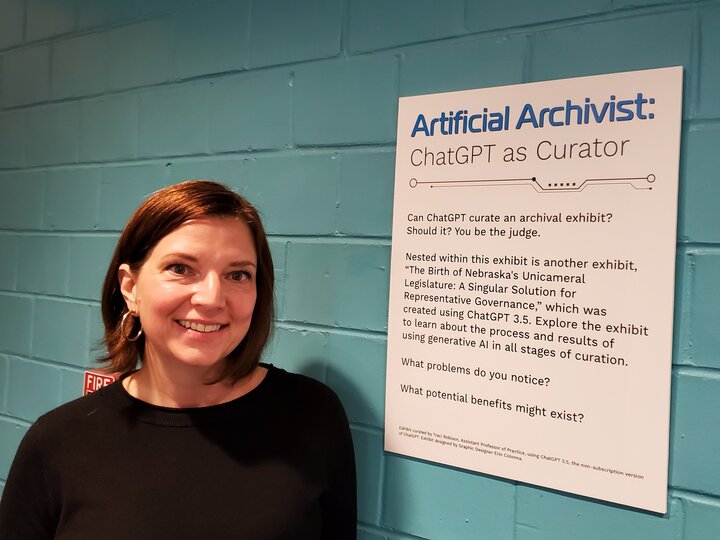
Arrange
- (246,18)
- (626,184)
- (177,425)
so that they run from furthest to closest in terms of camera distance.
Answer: (246,18) → (177,425) → (626,184)

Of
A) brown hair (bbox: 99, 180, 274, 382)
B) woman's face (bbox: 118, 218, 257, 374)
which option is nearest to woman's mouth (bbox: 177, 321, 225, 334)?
woman's face (bbox: 118, 218, 257, 374)

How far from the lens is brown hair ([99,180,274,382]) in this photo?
3.19 ft

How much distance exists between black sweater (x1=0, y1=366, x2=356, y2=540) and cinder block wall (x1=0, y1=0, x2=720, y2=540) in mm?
121

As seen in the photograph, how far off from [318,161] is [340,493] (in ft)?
2.09

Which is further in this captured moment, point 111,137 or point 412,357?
point 111,137

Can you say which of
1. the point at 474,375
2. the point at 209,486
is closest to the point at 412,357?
the point at 474,375

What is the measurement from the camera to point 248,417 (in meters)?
1.02

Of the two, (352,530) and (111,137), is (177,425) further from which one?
(111,137)

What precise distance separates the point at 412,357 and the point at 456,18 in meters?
0.61

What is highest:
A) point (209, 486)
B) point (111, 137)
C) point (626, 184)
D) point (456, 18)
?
point (456, 18)

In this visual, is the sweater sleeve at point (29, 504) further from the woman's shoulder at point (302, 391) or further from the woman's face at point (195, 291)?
the woman's shoulder at point (302, 391)

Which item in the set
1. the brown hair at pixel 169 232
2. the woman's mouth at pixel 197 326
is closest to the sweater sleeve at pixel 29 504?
the brown hair at pixel 169 232

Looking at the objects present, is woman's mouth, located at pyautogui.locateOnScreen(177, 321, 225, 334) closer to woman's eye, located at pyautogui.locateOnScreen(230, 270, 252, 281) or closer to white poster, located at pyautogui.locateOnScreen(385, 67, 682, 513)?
woman's eye, located at pyautogui.locateOnScreen(230, 270, 252, 281)

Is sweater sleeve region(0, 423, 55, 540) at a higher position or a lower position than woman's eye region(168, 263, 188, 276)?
lower
